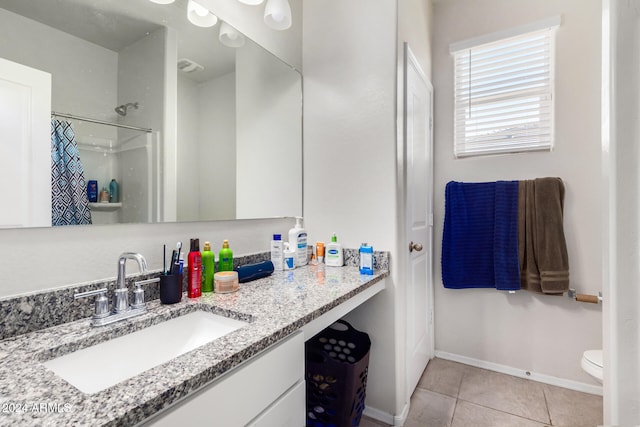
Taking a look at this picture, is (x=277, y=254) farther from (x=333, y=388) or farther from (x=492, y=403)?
(x=492, y=403)

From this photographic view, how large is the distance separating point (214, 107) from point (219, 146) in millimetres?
177

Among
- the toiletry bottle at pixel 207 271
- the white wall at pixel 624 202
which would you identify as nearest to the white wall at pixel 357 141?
the toiletry bottle at pixel 207 271

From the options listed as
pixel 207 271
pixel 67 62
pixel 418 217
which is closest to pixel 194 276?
pixel 207 271

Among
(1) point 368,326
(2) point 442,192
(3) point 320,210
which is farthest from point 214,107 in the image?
(2) point 442,192

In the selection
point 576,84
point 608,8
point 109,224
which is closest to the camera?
point 608,8

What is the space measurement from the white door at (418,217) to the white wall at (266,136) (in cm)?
65

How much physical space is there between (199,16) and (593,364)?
2485 mm

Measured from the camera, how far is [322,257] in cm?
173

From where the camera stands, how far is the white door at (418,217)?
170 centimetres

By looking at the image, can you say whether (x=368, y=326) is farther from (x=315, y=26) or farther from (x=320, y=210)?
(x=315, y=26)

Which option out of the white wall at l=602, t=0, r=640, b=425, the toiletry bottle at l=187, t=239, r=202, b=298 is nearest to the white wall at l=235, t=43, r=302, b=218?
the toiletry bottle at l=187, t=239, r=202, b=298

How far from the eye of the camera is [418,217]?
1.89 metres

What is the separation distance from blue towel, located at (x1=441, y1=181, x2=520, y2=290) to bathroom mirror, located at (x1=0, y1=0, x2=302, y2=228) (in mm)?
1202

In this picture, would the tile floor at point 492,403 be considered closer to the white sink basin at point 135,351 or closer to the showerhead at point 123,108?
the white sink basin at point 135,351
